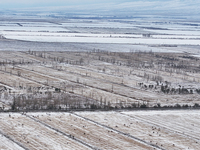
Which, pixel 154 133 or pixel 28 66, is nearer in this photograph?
pixel 154 133

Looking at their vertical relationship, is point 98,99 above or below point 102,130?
above

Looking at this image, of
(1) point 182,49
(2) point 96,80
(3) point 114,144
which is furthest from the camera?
(1) point 182,49

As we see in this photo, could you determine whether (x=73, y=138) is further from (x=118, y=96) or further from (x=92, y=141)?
(x=118, y=96)

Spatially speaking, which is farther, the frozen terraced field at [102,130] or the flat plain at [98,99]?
the flat plain at [98,99]

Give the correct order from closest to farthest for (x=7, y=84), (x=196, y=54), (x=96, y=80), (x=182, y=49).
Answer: (x=7, y=84), (x=96, y=80), (x=196, y=54), (x=182, y=49)

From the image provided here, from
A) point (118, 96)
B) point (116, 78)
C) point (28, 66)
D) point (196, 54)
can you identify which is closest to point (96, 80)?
point (116, 78)

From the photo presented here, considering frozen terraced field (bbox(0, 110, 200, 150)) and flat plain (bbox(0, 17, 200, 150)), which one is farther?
flat plain (bbox(0, 17, 200, 150))

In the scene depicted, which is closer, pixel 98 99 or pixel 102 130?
pixel 102 130
